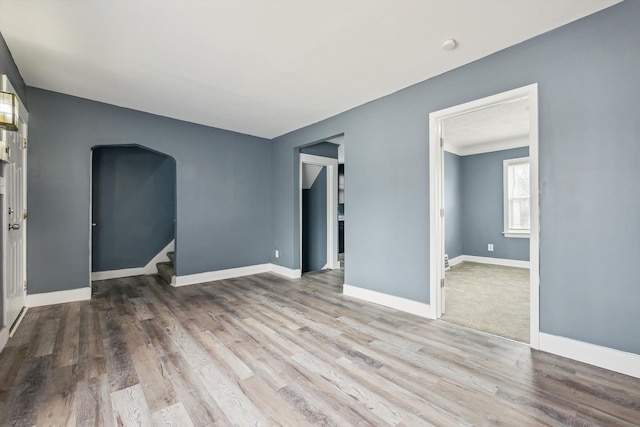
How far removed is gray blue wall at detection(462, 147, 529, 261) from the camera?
5742 millimetres

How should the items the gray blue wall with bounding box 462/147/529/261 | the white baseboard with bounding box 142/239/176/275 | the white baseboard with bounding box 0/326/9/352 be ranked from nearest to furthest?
the white baseboard with bounding box 0/326/9/352, the white baseboard with bounding box 142/239/176/275, the gray blue wall with bounding box 462/147/529/261

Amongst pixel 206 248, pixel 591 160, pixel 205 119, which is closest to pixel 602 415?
pixel 591 160

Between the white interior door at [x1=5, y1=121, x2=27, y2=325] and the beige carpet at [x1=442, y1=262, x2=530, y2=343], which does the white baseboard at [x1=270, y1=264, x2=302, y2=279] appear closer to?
the beige carpet at [x1=442, y1=262, x2=530, y2=343]

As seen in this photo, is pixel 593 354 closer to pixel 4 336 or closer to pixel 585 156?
pixel 585 156

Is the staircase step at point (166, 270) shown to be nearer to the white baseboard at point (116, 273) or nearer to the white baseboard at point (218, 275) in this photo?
the white baseboard at point (218, 275)

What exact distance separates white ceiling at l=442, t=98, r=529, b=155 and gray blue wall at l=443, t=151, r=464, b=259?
0.32 meters

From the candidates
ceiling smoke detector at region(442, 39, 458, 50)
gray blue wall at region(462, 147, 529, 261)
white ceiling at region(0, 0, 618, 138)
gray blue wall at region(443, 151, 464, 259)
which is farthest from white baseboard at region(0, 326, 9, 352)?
gray blue wall at region(462, 147, 529, 261)

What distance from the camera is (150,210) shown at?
17.2 ft

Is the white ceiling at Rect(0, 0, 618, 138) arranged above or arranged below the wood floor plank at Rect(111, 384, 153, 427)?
above

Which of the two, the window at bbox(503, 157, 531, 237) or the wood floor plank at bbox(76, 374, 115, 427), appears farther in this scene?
the window at bbox(503, 157, 531, 237)

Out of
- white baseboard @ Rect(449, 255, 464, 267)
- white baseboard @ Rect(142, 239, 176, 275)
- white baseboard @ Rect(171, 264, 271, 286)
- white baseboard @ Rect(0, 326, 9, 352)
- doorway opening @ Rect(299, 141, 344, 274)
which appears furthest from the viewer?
white baseboard @ Rect(449, 255, 464, 267)

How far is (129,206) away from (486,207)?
282 inches

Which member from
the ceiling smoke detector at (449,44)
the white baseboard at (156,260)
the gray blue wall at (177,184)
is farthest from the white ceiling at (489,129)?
the white baseboard at (156,260)

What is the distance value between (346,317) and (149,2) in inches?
123
